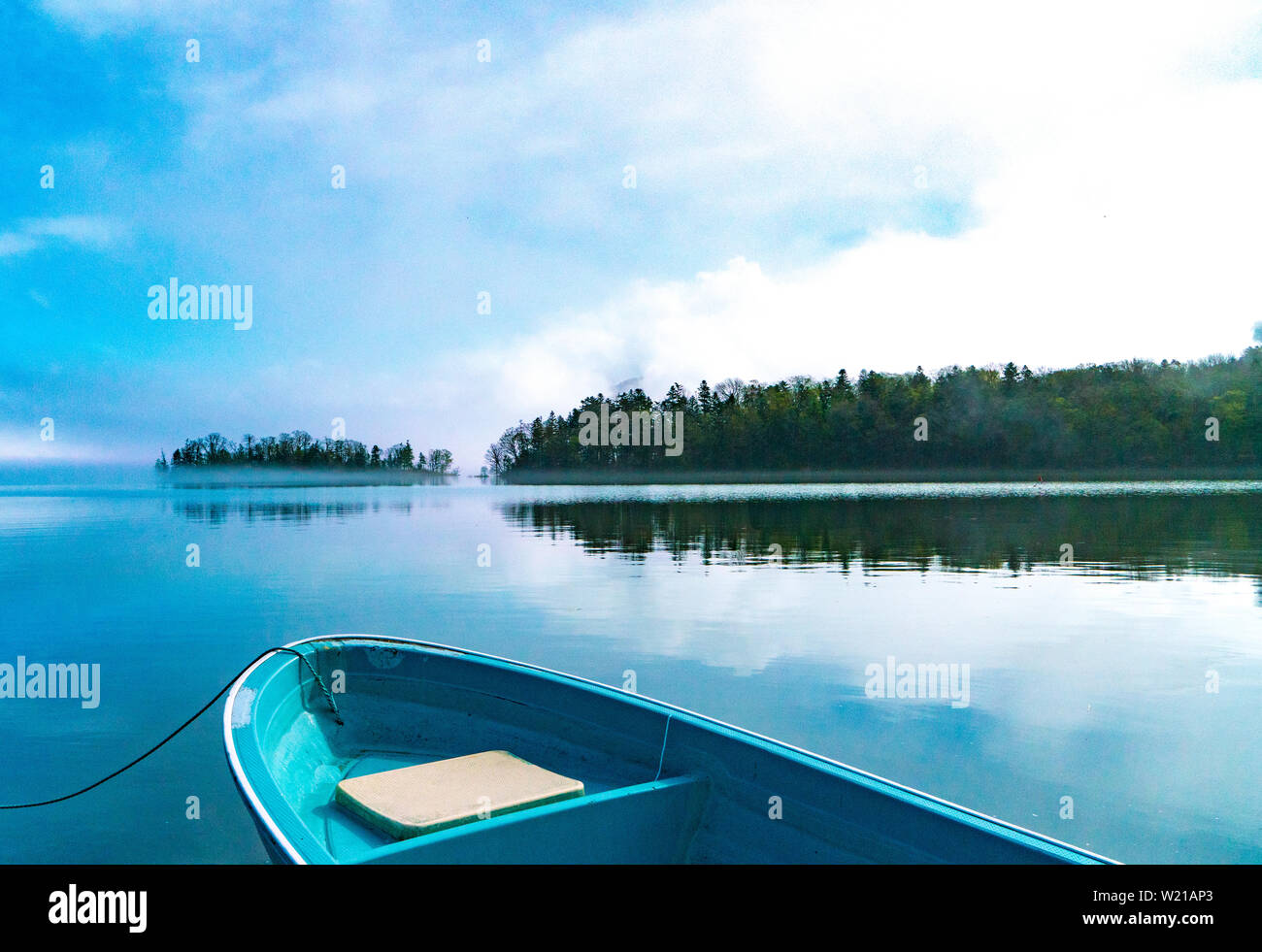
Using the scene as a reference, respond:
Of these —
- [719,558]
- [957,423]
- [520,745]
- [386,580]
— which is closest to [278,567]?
[386,580]

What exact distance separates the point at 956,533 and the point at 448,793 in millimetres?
27654

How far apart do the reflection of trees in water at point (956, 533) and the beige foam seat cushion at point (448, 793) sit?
1713 centimetres

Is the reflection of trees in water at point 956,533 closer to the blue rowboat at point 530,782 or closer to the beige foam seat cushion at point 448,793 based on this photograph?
the blue rowboat at point 530,782

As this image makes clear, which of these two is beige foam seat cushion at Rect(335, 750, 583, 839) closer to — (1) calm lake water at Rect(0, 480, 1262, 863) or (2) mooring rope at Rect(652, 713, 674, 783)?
(2) mooring rope at Rect(652, 713, 674, 783)

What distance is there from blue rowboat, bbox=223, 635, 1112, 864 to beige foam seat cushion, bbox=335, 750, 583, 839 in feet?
0.04

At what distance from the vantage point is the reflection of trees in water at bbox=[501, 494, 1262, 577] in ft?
66.7

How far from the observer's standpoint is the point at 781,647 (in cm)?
1119

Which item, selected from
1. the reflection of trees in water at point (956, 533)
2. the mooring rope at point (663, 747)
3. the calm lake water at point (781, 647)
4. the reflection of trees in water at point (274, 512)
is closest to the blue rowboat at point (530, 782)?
the mooring rope at point (663, 747)

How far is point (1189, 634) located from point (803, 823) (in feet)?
34.6

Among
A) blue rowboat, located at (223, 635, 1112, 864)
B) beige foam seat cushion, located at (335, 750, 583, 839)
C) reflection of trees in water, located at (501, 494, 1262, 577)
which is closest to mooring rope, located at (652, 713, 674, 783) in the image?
blue rowboat, located at (223, 635, 1112, 864)

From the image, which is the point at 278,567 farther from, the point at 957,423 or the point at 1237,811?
the point at 957,423

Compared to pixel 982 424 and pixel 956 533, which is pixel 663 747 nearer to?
pixel 956 533

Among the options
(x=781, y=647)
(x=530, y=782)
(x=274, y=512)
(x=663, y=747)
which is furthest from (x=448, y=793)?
(x=274, y=512)

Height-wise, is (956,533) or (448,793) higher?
(448,793)
